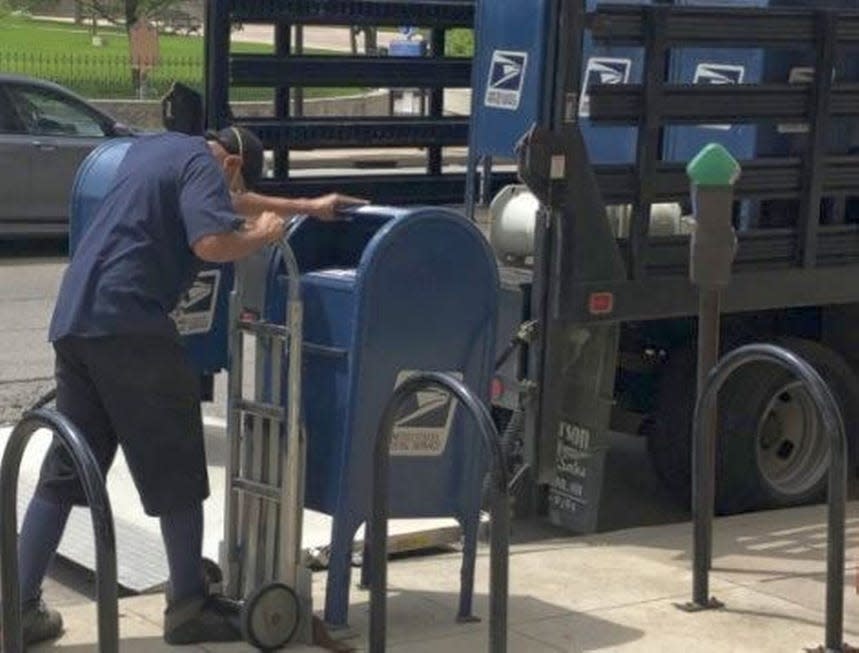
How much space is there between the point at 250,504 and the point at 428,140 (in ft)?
13.4

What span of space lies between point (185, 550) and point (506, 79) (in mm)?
2968

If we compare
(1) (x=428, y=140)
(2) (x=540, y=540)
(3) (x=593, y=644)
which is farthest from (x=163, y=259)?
(1) (x=428, y=140)

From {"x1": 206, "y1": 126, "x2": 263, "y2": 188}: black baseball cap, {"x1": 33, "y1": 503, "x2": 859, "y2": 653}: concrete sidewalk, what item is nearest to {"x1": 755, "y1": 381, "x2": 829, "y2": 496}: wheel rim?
{"x1": 33, "y1": 503, "x2": 859, "y2": 653}: concrete sidewalk

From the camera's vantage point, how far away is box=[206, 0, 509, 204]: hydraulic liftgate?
8945 mm

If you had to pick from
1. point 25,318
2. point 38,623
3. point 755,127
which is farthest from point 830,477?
point 25,318

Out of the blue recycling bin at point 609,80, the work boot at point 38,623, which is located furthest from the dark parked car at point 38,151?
the work boot at point 38,623

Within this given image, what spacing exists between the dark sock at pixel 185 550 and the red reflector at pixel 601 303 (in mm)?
2043

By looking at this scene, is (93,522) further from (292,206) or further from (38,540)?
(292,206)

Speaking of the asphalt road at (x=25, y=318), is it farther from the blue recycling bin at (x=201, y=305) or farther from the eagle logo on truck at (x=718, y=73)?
the eagle logo on truck at (x=718, y=73)

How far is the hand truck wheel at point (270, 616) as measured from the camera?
6.03 m

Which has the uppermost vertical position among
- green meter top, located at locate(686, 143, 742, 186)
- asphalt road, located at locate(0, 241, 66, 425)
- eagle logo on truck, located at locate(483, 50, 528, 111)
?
eagle logo on truck, located at locate(483, 50, 528, 111)

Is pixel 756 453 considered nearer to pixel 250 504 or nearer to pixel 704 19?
pixel 704 19

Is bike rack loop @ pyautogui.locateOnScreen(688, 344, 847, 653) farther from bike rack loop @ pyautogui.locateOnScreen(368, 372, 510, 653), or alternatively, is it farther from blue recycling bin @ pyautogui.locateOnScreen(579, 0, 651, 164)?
blue recycling bin @ pyautogui.locateOnScreen(579, 0, 651, 164)

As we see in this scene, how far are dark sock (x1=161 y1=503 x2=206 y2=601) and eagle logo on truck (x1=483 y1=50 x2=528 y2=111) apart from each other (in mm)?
2805
